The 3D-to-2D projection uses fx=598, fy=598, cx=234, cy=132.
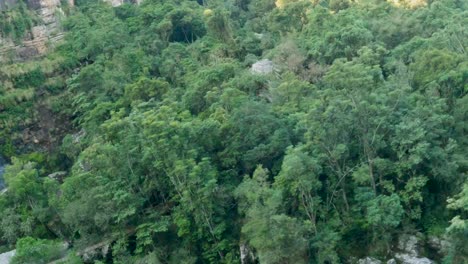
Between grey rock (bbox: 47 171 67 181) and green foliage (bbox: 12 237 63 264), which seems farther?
grey rock (bbox: 47 171 67 181)

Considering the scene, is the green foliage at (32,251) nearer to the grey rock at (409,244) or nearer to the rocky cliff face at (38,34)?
the grey rock at (409,244)

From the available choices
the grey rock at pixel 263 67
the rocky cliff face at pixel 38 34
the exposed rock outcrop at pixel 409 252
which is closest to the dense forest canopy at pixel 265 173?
the exposed rock outcrop at pixel 409 252

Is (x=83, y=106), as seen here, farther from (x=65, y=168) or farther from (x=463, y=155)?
(x=463, y=155)

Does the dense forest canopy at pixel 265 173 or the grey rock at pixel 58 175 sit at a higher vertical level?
the dense forest canopy at pixel 265 173

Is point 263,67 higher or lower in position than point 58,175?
higher

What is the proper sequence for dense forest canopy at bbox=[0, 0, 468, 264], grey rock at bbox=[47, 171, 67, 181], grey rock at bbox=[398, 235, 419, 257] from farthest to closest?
1. grey rock at bbox=[47, 171, 67, 181]
2. grey rock at bbox=[398, 235, 419, 257]
3. dense forest canopy at bbox=[0, 0, 468, 264]

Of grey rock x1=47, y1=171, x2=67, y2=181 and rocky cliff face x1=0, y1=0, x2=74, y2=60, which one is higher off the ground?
rocky cliff face x1=0, y1=0, x2=74, y2=60

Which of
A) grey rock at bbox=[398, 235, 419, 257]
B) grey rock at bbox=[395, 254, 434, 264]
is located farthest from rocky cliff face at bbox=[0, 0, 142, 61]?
grey rock at bbox=[395, 254, 434, 264]

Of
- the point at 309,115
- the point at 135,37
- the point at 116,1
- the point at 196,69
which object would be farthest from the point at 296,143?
the point at 116,1

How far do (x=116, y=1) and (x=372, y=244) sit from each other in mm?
27125

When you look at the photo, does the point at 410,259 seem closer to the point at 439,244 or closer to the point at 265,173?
the point at 439,244

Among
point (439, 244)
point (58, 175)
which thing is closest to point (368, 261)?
point (439, 244)

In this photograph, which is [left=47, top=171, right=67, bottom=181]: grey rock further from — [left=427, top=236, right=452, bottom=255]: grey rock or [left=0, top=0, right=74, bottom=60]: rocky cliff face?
[left=427, top=236, right=452, bottom=255]: grey rock

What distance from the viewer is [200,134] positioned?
71.7ft
